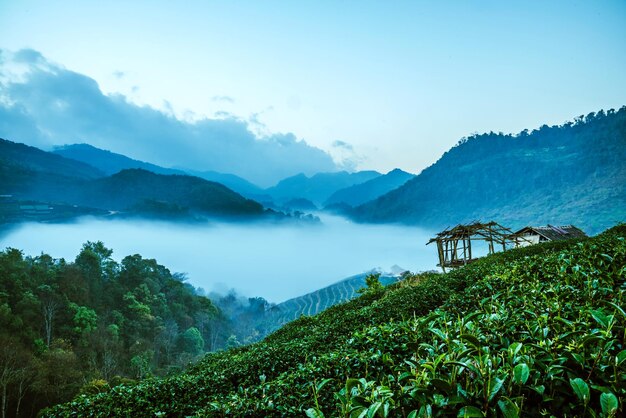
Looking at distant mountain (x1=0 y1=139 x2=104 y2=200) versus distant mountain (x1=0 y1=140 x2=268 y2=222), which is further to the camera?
distant mountain (x1=0 y1=140 x2=268 y2=222)

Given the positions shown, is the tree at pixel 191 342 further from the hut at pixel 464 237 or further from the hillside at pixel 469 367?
the hillside at pixel 469 367

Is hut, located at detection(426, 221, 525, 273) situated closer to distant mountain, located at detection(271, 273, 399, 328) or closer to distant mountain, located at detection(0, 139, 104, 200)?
distant mountain, located at detection(271, 273, 399, 328)

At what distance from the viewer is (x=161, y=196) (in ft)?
579

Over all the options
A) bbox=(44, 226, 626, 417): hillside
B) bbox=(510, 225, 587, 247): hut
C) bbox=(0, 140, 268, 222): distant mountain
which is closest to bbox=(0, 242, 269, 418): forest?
bbox=(44, 226, 626, 417): hillside

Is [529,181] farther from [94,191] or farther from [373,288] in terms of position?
[94,191]

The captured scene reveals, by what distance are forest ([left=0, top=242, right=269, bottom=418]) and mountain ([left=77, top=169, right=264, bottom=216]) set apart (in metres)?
118

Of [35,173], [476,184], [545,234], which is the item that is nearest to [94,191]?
[35,173]

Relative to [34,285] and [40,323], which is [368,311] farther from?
[34,285]

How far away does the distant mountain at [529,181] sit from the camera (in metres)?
80.4

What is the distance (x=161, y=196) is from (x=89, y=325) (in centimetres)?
14935

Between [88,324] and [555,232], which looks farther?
[88,324]

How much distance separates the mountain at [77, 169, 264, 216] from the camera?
542ft

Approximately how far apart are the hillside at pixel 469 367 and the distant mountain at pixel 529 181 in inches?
3185

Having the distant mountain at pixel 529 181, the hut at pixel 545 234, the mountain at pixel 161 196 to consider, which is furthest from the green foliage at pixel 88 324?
the mountain at pixel 161 196
